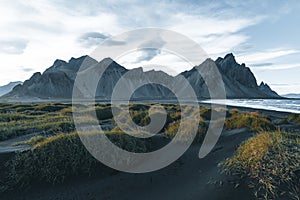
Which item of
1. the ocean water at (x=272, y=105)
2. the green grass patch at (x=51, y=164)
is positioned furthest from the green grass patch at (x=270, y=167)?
the ocean water at (x=272, y=105)

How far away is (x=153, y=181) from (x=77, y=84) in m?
143

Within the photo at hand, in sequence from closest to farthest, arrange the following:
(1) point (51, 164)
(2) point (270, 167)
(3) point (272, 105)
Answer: (2) point (270, 167) < (1) point (51, 164) < (3) point (272, 105)

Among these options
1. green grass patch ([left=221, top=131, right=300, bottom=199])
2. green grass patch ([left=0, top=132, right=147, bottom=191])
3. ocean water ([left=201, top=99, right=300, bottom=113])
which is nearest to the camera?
green grass patch ([left=221, top=131, right=300, bottom=199])

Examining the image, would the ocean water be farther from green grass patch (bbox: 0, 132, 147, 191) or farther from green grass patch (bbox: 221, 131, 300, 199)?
green grass patch (bbox: 0, 132, 147, 191)

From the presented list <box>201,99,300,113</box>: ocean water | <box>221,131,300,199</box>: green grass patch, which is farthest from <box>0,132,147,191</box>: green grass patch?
<box>201,99,300,113</box>: ocean water

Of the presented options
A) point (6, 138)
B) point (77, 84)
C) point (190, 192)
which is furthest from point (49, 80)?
point (190, 192)

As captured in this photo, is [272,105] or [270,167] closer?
[270,167]

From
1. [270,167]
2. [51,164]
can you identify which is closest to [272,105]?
[270,167]

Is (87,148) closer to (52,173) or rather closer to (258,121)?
(52,173)

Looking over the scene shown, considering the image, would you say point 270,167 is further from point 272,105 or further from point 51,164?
point 272,105

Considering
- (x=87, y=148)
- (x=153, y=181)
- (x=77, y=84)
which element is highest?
(x=77, y=84)

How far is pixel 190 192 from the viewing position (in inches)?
249

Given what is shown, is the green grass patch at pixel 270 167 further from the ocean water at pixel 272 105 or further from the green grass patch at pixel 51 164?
the ocean water at pixel 272 105

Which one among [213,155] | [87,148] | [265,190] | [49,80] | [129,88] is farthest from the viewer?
[129,88]
